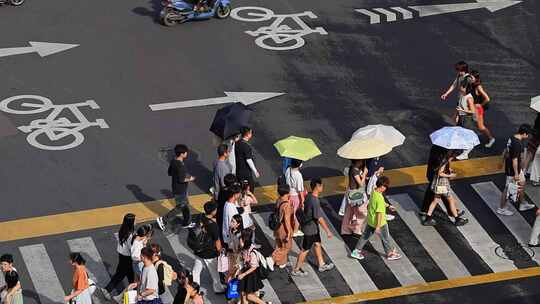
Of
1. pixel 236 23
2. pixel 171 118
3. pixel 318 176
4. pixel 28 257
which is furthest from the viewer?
pixel 236 23

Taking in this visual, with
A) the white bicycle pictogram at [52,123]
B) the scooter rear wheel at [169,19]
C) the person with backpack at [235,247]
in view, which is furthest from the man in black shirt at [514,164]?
the scooter rear wheel at [169,19]

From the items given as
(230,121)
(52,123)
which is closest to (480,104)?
(230,121)

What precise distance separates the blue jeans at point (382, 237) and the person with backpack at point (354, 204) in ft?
2.18

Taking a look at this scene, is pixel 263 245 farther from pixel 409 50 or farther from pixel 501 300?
pixel 409 50

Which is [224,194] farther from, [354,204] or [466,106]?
[466,106]

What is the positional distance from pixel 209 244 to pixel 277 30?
1229 cm

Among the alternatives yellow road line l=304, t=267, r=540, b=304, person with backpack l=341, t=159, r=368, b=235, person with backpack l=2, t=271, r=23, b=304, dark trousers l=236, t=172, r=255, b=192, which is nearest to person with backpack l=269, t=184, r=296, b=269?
yellow road line l=304, t=267, r=540, b=304

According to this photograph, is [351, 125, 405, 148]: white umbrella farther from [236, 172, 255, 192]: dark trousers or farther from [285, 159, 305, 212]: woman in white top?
[236, 172, 255, 192]: dark trousers

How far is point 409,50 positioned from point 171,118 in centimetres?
723

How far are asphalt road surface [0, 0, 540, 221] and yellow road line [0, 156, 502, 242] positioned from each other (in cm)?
28

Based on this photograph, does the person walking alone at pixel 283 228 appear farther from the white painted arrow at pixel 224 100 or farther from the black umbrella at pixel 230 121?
the white painted arrow at pixel 224 100

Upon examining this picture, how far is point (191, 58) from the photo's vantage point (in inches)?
1254

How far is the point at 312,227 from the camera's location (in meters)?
→ 23.0

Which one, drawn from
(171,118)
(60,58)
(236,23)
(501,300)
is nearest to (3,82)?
(60,58)
